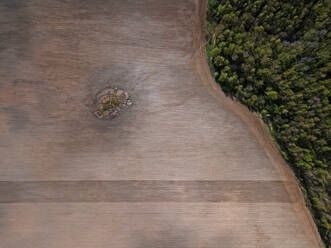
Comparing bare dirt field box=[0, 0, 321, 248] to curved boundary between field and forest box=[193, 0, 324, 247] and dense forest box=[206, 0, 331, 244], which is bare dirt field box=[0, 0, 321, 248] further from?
dense forest box=[206, 0, 331, 244]

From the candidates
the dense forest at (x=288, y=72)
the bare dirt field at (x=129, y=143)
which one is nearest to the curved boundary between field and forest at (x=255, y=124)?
the bare dirt field at (x=129, y=143)

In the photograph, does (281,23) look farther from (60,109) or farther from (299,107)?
(60,109)

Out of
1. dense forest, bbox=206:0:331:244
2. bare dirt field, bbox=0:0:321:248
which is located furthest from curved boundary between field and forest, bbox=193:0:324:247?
dense forest, bbox=206:0:331:244

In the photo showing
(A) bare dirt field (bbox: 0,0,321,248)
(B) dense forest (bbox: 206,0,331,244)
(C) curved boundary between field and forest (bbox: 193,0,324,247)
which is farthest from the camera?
(A) bare dirt field (bbox: 0,0,321,248)

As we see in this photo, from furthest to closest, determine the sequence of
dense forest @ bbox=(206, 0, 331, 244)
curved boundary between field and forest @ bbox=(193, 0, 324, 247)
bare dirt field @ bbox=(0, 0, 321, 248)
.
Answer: bare dirt field @ bbox=(0, 0, 321, 248) → curved boundary between field and forest @ bbox=(193, 0, 324, 247) → dense forest @ bbox=(206, 0, 331, 244)

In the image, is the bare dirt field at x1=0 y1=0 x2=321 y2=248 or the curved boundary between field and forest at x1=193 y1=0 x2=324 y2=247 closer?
the curved boundary between field and forest at x1=193 y1=0 x2=324 y2=247

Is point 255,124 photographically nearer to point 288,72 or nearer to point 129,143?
point 288,72

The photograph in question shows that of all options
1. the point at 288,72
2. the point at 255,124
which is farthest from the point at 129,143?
the point at 288,72
